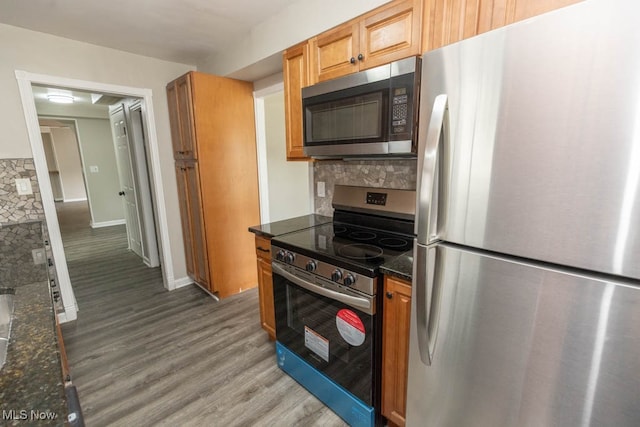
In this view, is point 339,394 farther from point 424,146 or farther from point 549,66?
point 549,66

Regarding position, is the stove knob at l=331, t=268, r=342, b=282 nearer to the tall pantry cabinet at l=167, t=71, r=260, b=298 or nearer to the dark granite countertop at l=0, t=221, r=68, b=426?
the dark granite countertop at l=0, t=221, r=68, b=426

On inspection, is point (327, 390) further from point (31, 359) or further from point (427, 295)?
point (31, 359)

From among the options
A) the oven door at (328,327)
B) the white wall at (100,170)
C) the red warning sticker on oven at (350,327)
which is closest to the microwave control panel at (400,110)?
the oven door at (328,327)

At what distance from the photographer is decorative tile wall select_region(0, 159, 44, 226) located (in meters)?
2.22

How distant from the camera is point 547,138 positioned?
2.46 ft

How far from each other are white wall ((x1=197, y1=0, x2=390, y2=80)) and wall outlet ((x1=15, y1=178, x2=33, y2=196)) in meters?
1.87

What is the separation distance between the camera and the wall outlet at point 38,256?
1.39 meters

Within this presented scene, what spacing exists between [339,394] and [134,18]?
→ 9.43 ft

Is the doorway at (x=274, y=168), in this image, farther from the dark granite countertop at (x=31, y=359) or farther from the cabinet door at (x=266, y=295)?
the dark granite countertop at (x=31, y=359)

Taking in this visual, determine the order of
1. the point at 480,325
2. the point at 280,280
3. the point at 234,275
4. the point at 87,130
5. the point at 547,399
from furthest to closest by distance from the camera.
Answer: the point at 87,130, the point at 234,275, the point at 280,280, the point at 480,325, the point at 547,399

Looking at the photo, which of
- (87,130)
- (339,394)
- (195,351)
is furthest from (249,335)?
(87,130)

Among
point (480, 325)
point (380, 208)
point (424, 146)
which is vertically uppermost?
point (424, 146)

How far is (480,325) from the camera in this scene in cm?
93

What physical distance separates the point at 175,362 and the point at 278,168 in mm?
2056
